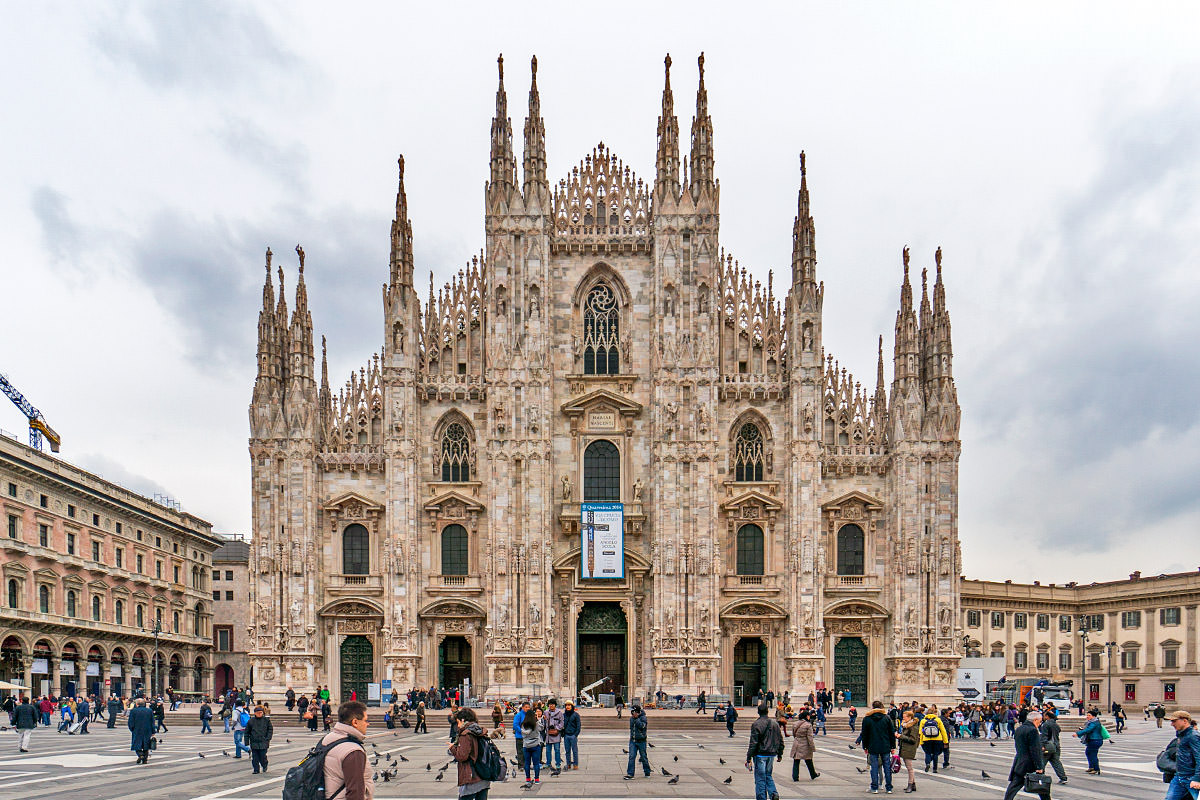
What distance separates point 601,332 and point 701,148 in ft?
34.4

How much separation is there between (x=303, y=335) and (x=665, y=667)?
77.5 feet

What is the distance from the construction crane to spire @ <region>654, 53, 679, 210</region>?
178 feet

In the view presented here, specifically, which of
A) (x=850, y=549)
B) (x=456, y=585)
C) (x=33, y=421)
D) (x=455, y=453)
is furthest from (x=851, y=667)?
(x=33, y=421)

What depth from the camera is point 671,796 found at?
66.9 ft

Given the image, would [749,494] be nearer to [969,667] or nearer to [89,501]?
[969,667]

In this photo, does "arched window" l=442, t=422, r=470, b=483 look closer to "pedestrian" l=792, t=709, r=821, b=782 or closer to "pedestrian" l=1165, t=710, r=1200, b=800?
"pedestrian" l=792, t=709, r=821, b=782

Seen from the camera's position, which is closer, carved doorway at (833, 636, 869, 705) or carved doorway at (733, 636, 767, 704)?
carved doorway at (833, 636, 869, 705)

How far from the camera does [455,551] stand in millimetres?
54156

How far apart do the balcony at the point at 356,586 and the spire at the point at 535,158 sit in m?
19.7

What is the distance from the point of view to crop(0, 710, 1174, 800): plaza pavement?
2112 centimetres

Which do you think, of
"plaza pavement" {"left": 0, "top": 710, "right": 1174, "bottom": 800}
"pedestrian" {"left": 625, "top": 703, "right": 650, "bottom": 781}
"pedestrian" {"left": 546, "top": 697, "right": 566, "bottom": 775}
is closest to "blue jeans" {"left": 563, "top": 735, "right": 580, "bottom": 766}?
"pedestrian" {"left": 546, "top": 697, "right": 566, "bottom": 775}

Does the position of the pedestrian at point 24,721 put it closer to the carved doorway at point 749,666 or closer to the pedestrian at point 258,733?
the pedestrian at point 258,733

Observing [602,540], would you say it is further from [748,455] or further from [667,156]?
[667,156]

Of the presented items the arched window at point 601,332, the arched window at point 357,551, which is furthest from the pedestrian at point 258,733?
the arched window at point 601,332
